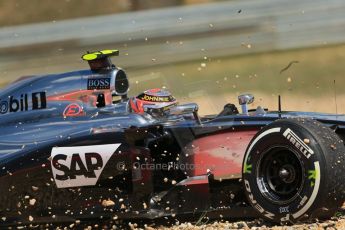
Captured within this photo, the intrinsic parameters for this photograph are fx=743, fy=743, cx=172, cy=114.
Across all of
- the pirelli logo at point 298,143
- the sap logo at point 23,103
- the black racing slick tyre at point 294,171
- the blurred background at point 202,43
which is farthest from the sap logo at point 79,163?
the blurred background at point 202,43

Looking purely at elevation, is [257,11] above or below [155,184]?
above

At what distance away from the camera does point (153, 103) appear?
5.41 metres

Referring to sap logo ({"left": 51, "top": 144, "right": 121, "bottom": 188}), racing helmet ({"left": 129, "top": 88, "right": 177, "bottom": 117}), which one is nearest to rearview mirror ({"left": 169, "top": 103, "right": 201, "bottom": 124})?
racing helmet ({"left": 129, "top": 88, "right": 177, "bottom": 117})

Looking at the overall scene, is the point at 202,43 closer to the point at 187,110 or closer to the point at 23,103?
the point at 23,103

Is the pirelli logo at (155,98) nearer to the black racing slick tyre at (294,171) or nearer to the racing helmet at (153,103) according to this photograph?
the racing helmet at (153,103)

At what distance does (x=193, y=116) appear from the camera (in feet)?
17.0

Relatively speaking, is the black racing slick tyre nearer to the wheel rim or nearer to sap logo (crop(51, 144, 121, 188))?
the wheel rim

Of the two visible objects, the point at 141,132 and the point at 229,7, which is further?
the point at 229,7

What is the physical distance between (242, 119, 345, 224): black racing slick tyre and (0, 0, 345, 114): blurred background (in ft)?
13.4

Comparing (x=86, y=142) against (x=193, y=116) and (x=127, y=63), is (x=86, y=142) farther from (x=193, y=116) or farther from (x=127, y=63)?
(x=127, y=63)

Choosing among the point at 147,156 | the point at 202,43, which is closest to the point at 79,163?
the point at 147,156

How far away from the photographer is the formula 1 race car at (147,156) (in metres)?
4.42

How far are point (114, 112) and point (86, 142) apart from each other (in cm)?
34

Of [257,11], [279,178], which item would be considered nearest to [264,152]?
[279,178]
